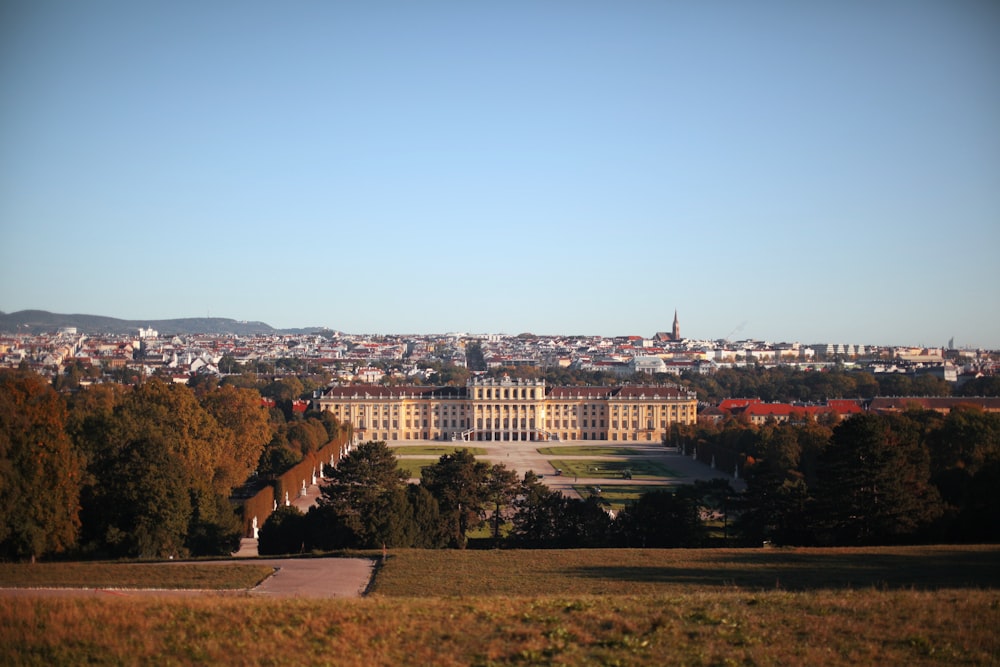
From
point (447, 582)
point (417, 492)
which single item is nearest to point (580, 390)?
point (417, 492)

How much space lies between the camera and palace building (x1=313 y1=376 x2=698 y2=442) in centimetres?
8044

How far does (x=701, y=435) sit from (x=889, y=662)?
177 ft

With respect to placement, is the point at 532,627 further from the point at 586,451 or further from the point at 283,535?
the point at 586,451

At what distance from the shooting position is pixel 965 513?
25422 millimetres

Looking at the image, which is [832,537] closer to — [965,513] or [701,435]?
[965,513]

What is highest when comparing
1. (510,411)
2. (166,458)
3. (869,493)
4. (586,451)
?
(166,458)

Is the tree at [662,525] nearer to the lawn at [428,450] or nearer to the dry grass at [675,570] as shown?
the dry grass at [675,570]

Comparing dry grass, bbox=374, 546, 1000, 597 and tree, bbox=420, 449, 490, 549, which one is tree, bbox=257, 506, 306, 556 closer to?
tree, bbox=420, 449, 490, 549

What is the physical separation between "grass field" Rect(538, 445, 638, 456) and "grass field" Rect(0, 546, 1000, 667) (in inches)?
1944

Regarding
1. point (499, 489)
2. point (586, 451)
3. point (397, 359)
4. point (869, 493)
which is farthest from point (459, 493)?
point (397, 359)

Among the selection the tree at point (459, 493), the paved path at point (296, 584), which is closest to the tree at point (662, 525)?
the tree at point (459, 493)

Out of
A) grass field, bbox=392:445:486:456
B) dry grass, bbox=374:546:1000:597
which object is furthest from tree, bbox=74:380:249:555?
grass field, bbox=392:445:486:456

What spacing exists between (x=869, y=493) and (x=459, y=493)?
10690 mm

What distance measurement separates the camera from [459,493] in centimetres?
2864
